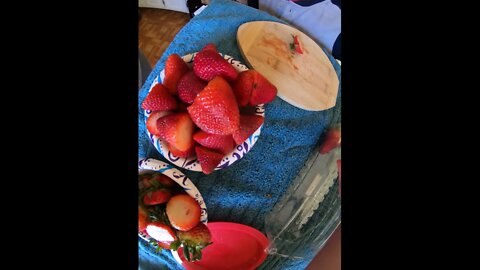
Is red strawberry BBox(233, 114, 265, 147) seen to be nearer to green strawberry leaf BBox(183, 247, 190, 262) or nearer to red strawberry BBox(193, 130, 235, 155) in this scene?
red strawberry BBox(193, 130, 235, 155)

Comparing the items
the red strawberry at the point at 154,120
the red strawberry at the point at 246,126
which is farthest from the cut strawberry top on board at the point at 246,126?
the red strawberry at the point at 154,120

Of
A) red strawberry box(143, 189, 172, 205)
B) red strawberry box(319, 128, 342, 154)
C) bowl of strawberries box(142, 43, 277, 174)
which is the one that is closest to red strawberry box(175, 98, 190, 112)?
bowl of strawberries box(142, 43, 277, 174)

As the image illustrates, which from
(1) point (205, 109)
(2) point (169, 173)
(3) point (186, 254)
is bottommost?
(3) point (186, 254)

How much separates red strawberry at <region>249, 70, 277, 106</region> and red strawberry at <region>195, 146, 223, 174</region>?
9cm

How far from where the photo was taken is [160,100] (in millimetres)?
565

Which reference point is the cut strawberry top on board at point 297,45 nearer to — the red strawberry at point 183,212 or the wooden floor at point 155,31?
the wooden floor at point 155,31

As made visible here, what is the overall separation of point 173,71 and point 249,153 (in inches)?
6.8

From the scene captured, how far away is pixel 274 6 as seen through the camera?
0.72 metres

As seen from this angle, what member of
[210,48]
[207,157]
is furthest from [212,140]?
[210,48]

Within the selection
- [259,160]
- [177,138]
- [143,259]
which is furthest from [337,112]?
[143,259]

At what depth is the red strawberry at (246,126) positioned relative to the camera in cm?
57

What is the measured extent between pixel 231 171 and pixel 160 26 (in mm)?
246

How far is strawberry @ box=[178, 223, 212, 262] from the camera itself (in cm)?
58

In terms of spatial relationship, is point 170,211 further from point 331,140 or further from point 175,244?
point 331,140
